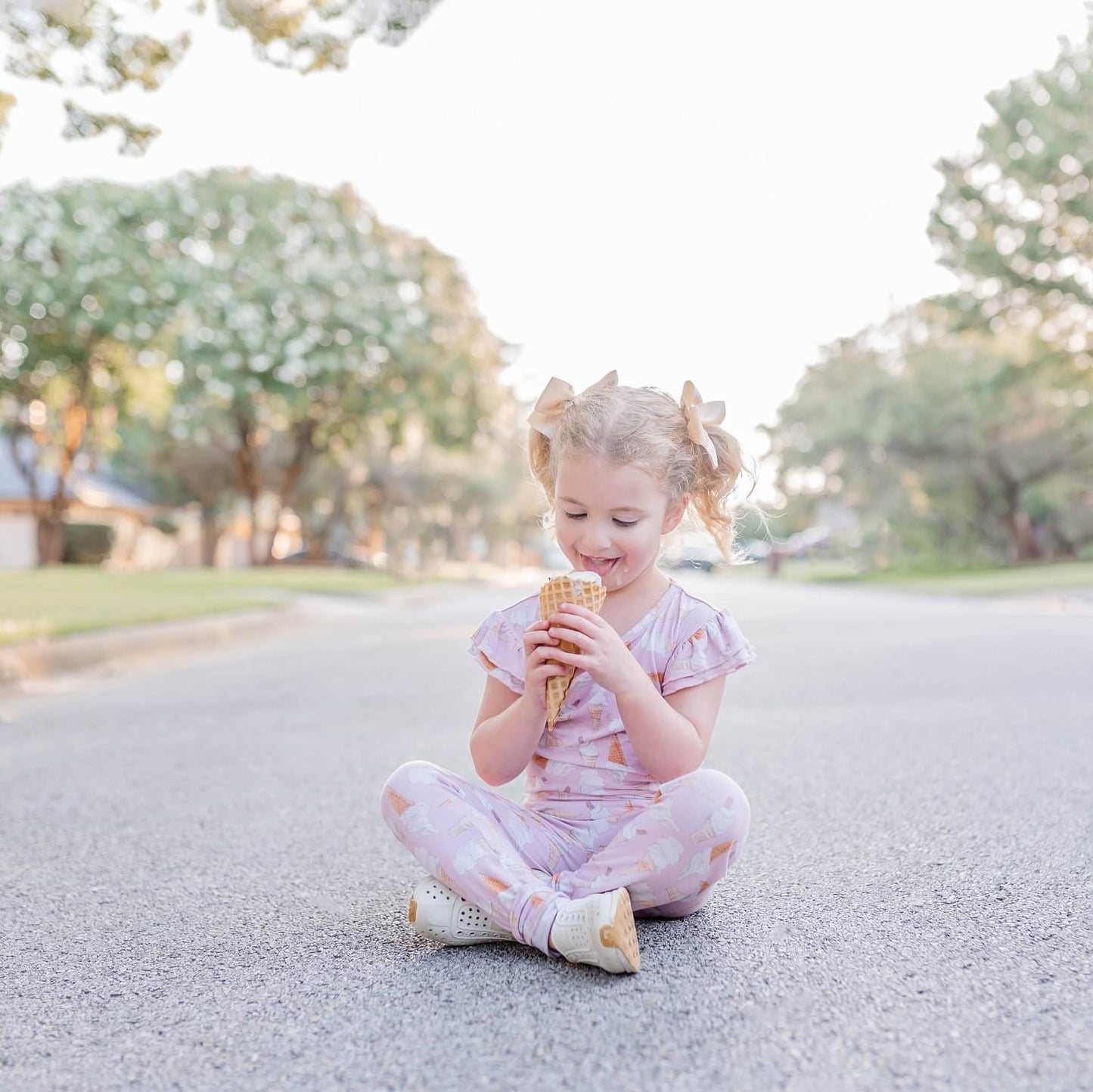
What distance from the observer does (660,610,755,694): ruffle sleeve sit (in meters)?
2.71

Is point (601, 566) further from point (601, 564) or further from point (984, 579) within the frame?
point (984, 579)

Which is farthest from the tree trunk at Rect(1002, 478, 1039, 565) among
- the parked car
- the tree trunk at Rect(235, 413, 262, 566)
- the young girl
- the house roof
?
the young girl

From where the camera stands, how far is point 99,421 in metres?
32.9

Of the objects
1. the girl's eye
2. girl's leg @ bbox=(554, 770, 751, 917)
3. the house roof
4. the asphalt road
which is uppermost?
the house roof

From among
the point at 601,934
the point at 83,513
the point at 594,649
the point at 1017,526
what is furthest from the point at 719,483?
the point at 83,513

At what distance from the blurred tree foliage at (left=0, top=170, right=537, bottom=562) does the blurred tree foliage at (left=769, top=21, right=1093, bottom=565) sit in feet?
33.9

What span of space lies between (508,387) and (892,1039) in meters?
31.7

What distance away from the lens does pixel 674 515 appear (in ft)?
9.46

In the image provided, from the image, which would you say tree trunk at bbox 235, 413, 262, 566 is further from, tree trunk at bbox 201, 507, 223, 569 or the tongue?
the tongue

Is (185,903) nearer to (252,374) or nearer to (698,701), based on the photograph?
(698,701)

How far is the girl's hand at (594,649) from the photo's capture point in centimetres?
246

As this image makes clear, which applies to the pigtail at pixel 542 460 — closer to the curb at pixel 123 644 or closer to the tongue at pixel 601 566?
the tongue at pixel 601 566

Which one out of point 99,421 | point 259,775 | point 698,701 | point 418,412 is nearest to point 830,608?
point 418,412

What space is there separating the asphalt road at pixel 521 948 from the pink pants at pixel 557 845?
0.10 m
